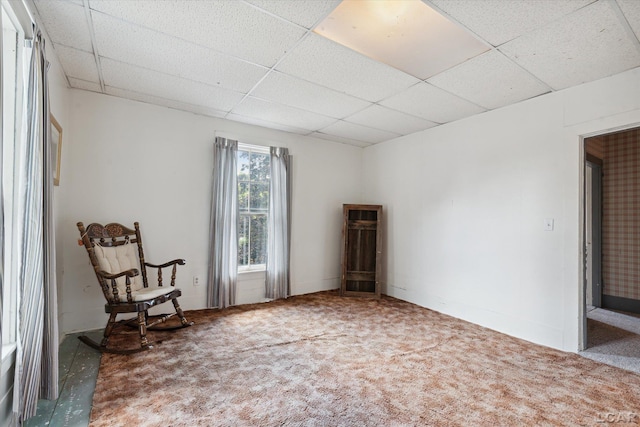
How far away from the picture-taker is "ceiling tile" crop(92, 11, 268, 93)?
2117 millimetres

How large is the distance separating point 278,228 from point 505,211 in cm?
276

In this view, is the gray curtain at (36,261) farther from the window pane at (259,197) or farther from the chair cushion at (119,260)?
the window pane at (259,197)

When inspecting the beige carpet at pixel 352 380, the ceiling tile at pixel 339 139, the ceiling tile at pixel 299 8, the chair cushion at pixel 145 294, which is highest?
the ceiling tile at pixel 299 8

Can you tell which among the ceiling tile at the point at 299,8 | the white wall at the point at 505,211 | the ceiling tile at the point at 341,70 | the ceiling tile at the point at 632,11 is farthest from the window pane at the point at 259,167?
the ceiling tile at the point at 632,11

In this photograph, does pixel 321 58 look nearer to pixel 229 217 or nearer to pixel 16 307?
pixel 229 217

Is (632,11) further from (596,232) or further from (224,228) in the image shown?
(224,228)

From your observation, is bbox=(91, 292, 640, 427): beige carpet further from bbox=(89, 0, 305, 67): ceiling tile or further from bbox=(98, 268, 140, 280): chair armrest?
bbox=(89, 0, 305, 67): ceiling tile

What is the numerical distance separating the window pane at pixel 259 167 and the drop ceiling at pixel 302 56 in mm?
745

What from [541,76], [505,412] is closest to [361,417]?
[505,412]

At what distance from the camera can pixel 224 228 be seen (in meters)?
3.82

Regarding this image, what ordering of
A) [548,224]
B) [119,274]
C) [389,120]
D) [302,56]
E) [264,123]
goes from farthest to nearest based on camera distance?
1. [264,123]
2. [389,120]
3. [548,224]
4. [119,274]
5. [302,56]

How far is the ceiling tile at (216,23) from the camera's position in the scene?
1854 mm

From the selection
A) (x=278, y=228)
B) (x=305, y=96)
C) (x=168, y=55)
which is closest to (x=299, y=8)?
(x=168, y=55)

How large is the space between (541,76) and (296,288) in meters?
3.77
